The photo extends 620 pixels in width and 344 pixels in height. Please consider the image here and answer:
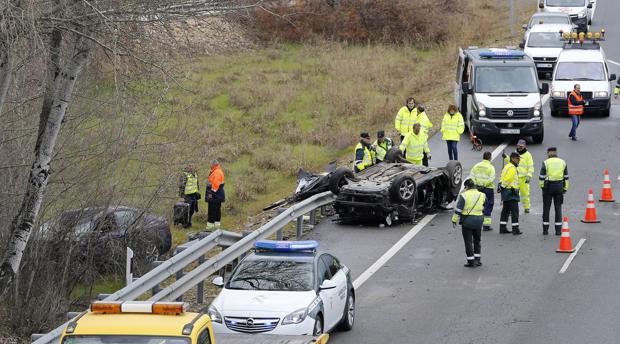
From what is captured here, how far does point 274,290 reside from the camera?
15.0 metres

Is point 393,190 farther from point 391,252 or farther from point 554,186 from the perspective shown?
point 554,186

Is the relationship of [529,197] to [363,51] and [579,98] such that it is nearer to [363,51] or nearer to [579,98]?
[579,98]

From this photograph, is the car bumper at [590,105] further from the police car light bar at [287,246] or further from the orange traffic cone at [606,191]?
the police car light bar at [287,246]

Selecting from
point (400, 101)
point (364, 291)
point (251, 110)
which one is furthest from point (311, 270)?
point (251, 110)

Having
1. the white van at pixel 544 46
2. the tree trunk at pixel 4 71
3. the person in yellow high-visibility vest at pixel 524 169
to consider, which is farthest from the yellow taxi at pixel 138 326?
the white van at pixel 544 46

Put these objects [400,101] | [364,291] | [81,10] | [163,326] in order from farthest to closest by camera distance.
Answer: [400,101] < [364,291] < [81,10] < [163,326]

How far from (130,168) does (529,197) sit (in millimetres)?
9256

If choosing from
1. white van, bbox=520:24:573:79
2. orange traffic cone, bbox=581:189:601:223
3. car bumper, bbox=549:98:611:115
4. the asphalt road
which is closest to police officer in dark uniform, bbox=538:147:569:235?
the asphalt road

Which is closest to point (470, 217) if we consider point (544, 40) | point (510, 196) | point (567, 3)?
point (510, 196)

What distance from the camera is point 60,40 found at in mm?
14859

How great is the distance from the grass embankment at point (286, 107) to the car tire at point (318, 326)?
5.59 meters

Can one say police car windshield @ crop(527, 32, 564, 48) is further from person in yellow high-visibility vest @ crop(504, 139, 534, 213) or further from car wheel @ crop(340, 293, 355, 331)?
car wheel @ crop(340, 293, 355, 331)

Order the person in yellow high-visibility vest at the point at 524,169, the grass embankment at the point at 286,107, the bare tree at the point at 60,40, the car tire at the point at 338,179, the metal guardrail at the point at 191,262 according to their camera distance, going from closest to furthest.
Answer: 1. the bare tree at the point at 60,40
2. the metal guardrail at the point at 191,262
3. the person in yellow high-visibility vest at the point at 524,169
4. the car tire at the point at 338,179
5. the grass embankment at the point at 286,107

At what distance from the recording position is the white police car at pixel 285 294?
46.9 feet
